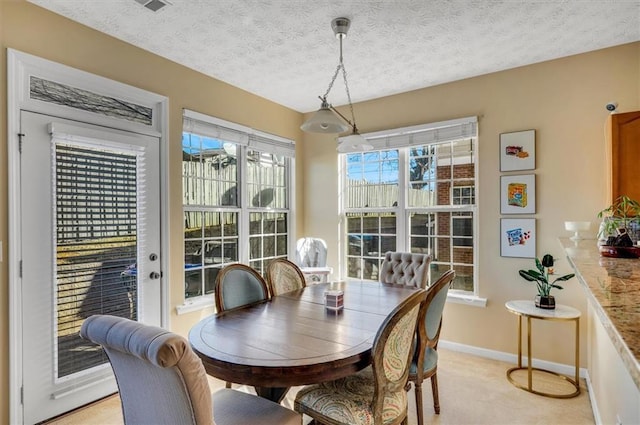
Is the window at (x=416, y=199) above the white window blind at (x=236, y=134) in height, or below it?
below

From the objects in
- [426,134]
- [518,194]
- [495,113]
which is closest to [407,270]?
[518,194]

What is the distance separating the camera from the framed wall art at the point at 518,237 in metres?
3.22

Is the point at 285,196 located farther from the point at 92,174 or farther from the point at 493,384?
the point at 493,384

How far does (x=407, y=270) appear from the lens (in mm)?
3258

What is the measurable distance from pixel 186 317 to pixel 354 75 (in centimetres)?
284

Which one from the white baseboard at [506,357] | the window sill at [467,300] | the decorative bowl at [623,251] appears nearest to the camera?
the decorative bowl at [623,251]

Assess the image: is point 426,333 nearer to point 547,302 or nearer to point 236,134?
point 547,302

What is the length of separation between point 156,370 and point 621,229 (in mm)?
2576

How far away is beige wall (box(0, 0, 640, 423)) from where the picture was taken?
2658 mm

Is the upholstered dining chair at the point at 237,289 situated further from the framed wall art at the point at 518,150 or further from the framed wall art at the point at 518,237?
the framed wall art at the point at 518,150

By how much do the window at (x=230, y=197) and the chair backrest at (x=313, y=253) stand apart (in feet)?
1.26

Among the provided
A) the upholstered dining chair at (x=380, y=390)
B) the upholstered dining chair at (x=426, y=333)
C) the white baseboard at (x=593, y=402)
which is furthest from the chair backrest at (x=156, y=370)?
the white baseboard at (x=593, y=402)

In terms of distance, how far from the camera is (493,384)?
114 inches

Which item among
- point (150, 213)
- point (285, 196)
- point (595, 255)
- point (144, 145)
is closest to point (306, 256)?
point (285, 196)
